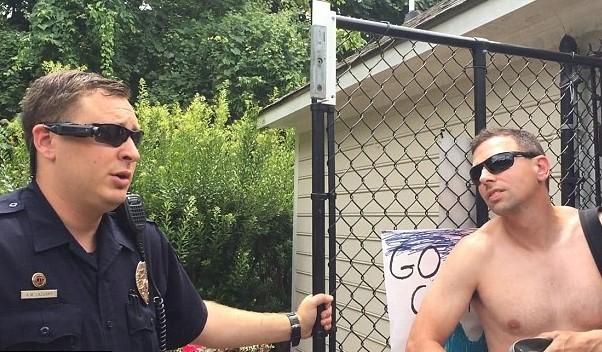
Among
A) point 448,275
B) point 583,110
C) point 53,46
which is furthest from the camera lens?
point 53,46

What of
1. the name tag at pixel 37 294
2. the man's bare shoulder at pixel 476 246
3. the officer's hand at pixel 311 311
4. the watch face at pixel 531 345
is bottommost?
the watch face at pixel 531 345

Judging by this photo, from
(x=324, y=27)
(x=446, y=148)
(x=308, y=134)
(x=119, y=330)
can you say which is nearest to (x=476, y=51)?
(x=446, y=148)

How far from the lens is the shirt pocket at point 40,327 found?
1.23m

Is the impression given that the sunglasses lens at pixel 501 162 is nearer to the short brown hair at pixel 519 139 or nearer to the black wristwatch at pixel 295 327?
the short brown hair at pixel 519 139

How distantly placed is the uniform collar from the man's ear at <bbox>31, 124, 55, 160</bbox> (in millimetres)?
112

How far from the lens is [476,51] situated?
2289mm

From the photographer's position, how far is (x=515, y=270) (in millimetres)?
2025

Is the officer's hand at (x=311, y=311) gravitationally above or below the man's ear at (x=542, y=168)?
below

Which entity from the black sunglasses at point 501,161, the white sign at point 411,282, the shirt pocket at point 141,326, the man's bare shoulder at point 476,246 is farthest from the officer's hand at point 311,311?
the black sunglasses at point 501,161

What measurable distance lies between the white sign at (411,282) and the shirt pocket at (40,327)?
1.17 m

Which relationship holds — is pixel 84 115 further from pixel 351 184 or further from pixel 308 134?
pixel 308 134

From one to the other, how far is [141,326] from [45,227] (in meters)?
0.33

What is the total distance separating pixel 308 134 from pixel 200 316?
15.7 ft

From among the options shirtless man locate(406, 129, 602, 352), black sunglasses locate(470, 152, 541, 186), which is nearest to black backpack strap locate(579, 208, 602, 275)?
shirtless man locate(406, 129, 602, 352)
